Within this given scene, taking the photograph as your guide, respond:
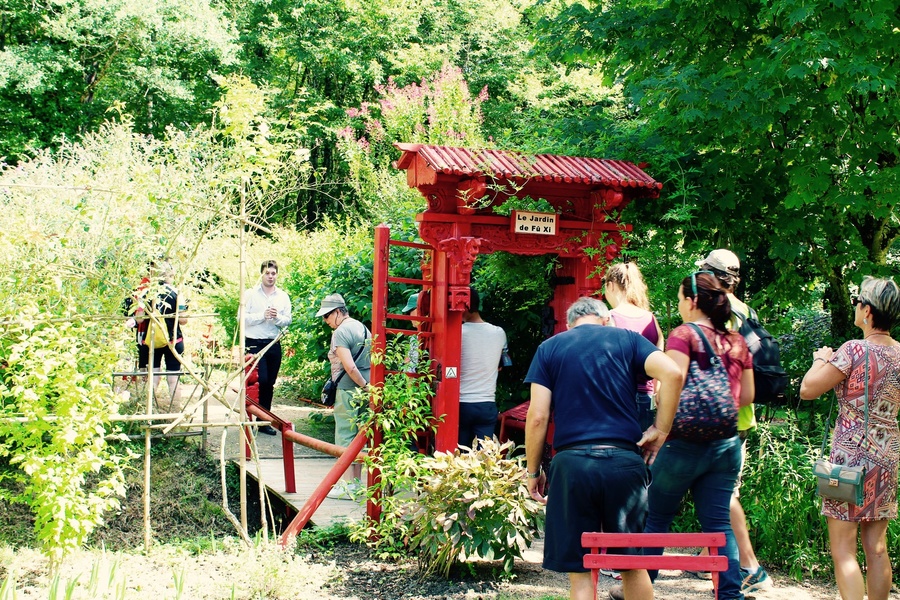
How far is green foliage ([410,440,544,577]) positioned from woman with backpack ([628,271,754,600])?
112cm

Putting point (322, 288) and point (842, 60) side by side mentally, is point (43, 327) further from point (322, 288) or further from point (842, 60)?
point (842, 60)

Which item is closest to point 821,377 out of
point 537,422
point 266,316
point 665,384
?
point 665,384

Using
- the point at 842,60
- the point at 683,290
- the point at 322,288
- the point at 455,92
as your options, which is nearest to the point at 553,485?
the point at 683,290

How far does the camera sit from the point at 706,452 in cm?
381

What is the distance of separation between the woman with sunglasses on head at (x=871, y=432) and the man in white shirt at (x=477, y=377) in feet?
8.31

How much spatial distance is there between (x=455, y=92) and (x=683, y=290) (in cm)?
1017

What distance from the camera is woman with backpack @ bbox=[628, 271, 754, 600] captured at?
376 centimetres

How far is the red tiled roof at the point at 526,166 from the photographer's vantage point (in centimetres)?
567

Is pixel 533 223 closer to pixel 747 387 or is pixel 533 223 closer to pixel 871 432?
pixel 747 387

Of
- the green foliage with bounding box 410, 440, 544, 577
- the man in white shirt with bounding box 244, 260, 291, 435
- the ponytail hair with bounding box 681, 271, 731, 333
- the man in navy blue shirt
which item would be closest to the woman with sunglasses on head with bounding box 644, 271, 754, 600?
the ponytail hair with bounding box 681, 271, 731, 333

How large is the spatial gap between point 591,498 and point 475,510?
5.10 feet

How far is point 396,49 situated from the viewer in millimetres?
23953

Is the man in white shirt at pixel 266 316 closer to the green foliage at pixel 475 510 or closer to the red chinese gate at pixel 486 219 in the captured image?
the red chinese gate at pixel 486 219

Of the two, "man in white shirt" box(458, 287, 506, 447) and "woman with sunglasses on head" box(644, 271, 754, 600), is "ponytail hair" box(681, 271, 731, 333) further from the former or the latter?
"man in white shirt" box(458, 287, 506, 447)
